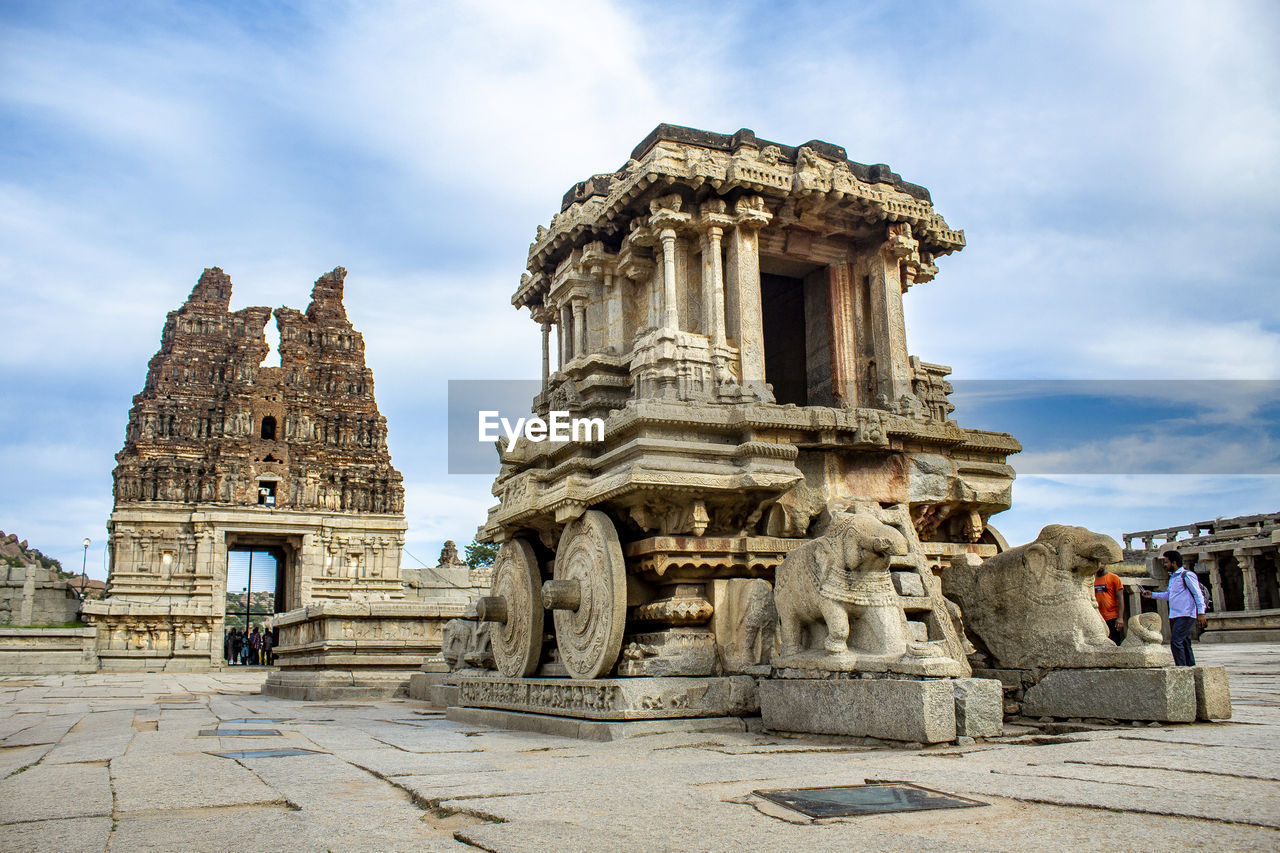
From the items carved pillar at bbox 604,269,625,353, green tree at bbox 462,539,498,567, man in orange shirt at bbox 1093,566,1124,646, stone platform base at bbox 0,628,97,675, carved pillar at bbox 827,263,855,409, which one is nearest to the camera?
man in orange shirt at bbox 1093,566,1124,646

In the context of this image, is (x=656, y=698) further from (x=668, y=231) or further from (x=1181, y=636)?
(x=1181, y=636)

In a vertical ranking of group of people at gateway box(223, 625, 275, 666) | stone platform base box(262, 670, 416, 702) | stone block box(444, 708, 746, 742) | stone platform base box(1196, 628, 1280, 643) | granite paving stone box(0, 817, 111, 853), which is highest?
granite paving stone box(0, 817, 111, 853)

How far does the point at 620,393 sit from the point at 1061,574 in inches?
168

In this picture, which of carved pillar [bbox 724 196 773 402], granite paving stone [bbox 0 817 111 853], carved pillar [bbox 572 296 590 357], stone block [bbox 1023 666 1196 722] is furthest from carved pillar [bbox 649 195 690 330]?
granite paving stone [bbox 0 817 111 853]

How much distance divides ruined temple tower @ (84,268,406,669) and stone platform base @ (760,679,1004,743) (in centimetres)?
3373

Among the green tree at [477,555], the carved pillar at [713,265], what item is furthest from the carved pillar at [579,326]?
the green tree at [477,555]

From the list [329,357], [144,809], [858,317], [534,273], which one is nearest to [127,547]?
[329,357]

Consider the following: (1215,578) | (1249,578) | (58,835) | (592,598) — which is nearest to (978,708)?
(592,598)

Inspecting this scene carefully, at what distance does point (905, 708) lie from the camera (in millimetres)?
5211

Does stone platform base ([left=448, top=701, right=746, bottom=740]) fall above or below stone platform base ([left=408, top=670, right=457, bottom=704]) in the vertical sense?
above

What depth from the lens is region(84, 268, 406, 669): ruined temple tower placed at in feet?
118

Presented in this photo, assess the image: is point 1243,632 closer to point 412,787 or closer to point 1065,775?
point 1065,775

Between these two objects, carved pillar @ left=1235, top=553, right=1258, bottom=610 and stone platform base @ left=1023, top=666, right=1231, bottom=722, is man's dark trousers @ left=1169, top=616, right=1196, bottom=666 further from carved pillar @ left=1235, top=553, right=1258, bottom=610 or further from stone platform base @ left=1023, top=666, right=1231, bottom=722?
carved pillar @ left=1235, top=553, right=1258, bottom=610

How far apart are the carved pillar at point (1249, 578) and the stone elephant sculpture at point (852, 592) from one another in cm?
2603
